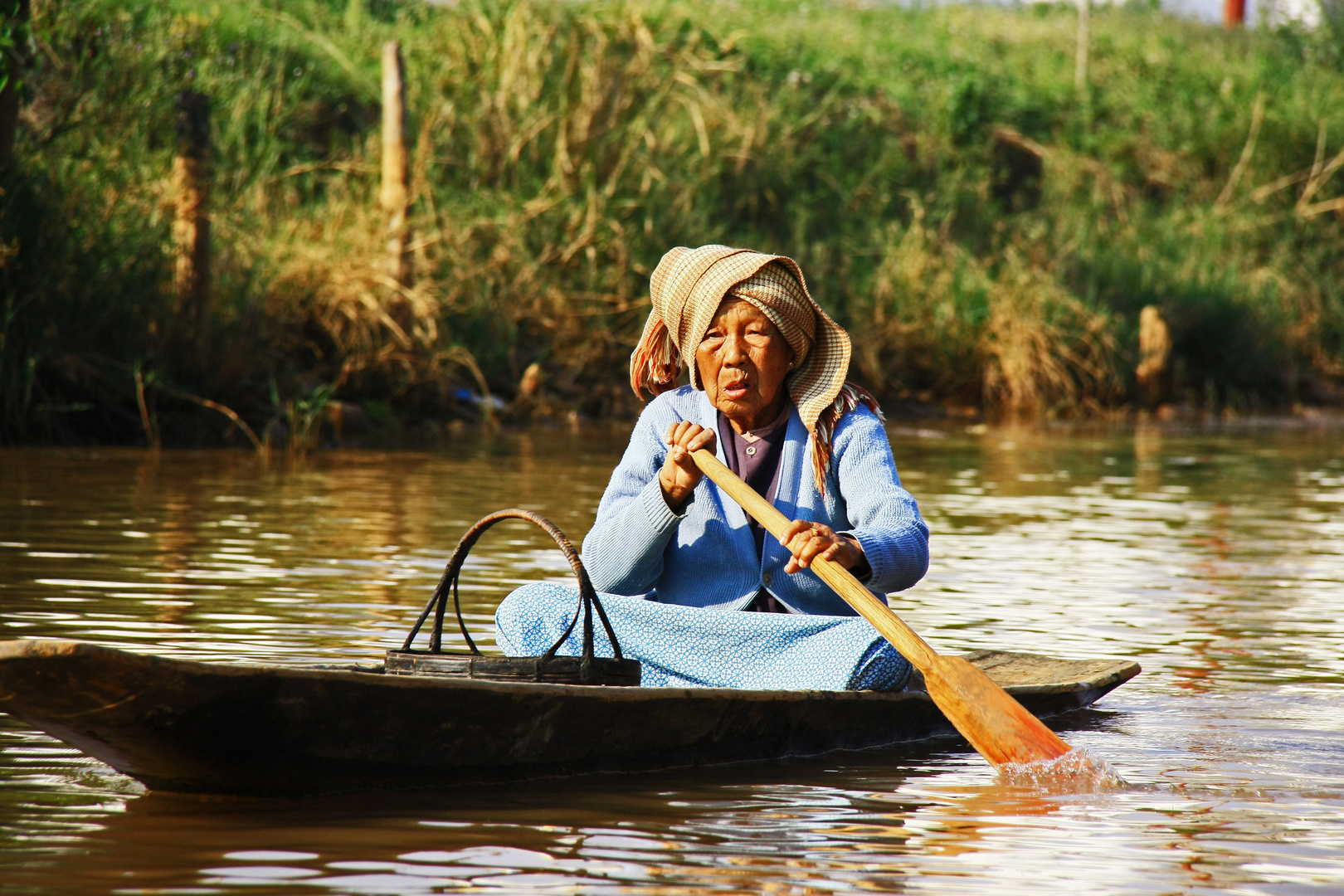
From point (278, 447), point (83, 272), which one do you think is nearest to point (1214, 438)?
point (278, 447)

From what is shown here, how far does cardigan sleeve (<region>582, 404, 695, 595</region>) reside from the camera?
4.54m

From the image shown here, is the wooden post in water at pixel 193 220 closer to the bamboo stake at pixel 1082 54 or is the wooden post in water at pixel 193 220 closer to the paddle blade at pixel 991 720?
the paddle blade at pixel 991 720

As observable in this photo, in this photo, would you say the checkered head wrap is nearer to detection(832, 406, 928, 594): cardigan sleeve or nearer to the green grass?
detection(832, 406, 928, 594): cardigan sleeve

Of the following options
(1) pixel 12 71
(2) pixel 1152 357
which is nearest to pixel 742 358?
(1) pixel 12 71

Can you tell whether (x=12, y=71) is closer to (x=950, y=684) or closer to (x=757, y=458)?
(x=757, y=458)

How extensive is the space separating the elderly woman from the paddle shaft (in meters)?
0.05

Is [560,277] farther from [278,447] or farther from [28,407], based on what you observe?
[28,407]

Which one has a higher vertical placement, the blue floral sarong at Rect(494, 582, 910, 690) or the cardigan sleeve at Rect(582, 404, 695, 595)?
the cardigan sleeve at Rect(582, 404, 695, 595)

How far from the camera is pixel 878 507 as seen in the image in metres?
4.62

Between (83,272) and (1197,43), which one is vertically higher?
(1197,43)

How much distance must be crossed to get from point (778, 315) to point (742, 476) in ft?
1.44

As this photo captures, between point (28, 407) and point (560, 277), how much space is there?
4.88 m

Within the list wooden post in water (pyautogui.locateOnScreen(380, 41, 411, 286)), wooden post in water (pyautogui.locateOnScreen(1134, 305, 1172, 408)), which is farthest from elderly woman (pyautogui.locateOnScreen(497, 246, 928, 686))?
→ wooden post in water (pyautogui.locateOnScreen(1134, 305, 1172, 408))

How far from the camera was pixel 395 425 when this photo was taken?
46.5ft
